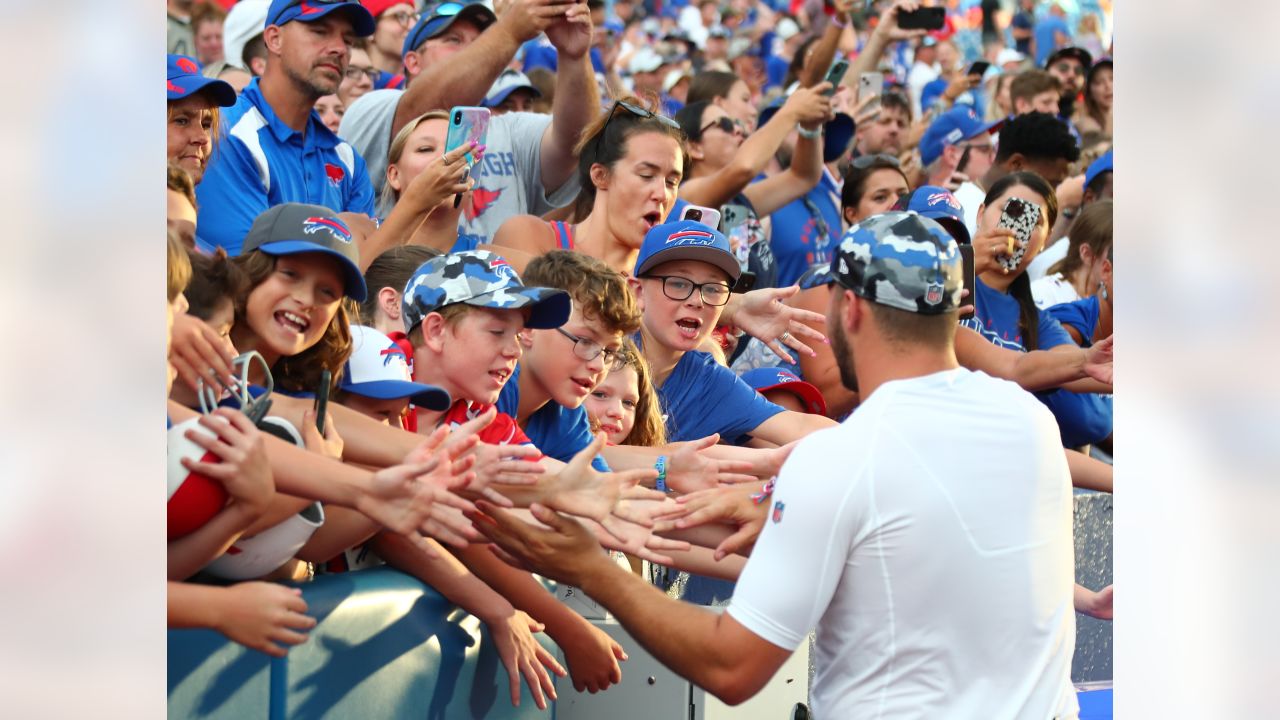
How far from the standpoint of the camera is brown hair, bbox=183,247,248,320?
9.71 ft

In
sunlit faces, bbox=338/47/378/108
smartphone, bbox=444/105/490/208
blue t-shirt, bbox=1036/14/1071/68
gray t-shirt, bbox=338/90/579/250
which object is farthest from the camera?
blue t-shirt, bbox=1036/14/1071/68

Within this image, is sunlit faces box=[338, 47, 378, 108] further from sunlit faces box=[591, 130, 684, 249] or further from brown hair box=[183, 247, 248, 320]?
brown hair box=[183, 247, 248, 320]

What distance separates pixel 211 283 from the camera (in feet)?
9.91

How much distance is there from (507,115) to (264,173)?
1225 millimetres

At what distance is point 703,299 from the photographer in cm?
453

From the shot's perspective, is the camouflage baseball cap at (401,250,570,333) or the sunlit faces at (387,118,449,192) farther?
the sunlit faces at (387,118,449,192)

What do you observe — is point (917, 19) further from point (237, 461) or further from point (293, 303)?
point (237, 461)

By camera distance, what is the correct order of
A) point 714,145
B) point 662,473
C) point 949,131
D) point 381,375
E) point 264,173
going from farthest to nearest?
point 949,131
point 714,145
point 264,173
point 662,473
point 381,375

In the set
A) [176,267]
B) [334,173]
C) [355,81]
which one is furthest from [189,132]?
[355,81]

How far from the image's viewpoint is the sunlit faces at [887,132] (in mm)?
8820

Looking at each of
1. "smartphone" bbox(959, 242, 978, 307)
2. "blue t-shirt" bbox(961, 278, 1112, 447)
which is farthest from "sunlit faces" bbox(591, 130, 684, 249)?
"blue t-shirt" bbox(961, 278, 1112, 447)

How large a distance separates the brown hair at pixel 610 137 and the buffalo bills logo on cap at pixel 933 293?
2.40m

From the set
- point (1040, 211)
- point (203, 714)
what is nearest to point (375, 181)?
point (1040, 211)
